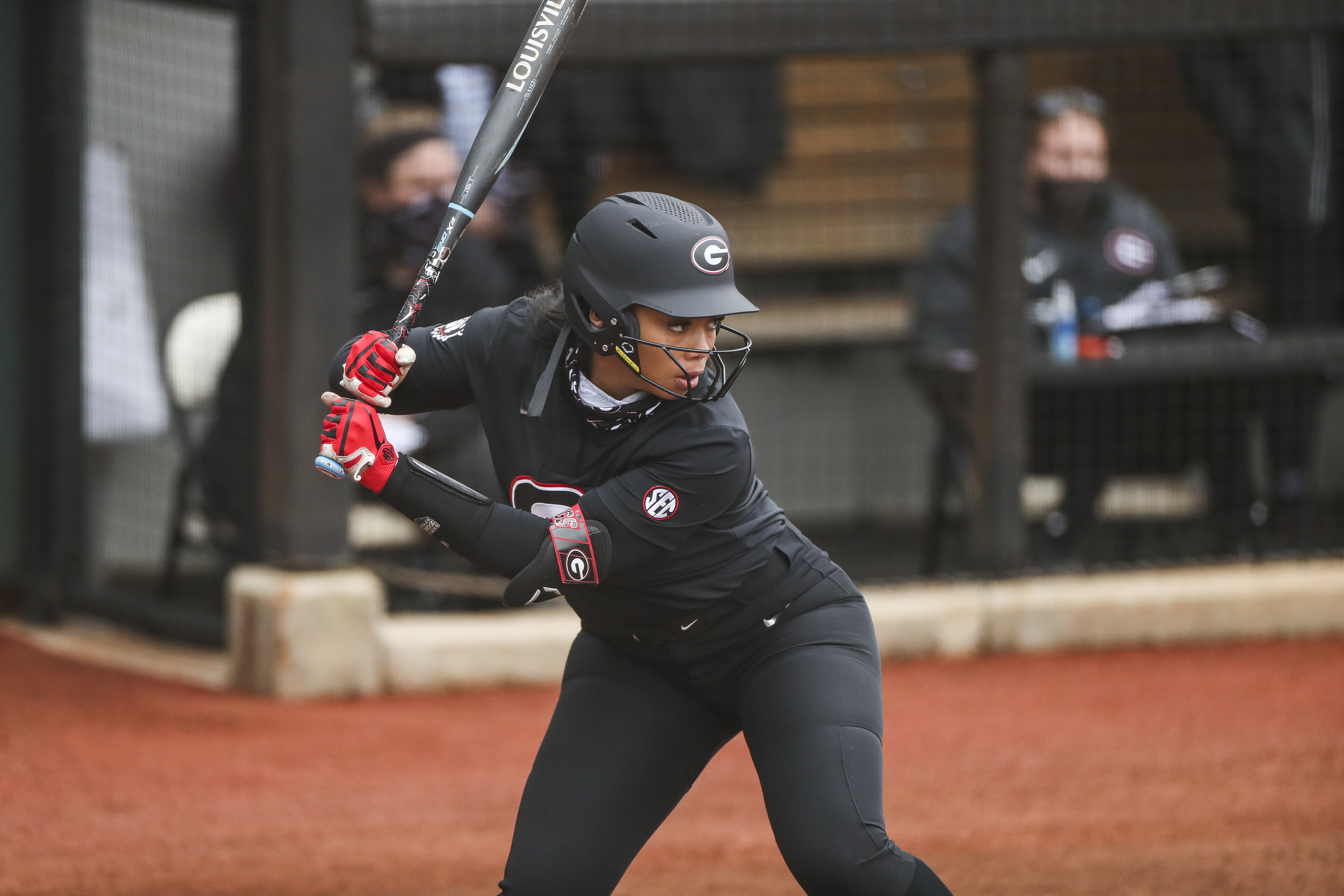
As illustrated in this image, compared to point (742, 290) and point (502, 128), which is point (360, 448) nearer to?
point (502, 128)

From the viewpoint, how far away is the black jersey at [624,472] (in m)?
2.82

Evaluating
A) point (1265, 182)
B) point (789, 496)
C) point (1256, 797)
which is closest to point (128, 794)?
point (1256, 797)

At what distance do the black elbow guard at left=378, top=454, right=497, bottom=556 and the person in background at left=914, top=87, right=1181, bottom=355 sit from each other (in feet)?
13.1

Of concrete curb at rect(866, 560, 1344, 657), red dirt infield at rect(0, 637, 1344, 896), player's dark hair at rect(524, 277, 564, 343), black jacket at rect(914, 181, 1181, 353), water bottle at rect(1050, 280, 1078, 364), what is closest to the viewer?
player's dark hair at rect(524, 277, 564, 343)

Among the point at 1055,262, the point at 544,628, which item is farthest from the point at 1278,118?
the point at 544,628

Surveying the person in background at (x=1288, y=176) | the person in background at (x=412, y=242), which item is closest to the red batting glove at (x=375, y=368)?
Result: the person in background at (x=412, y=242)

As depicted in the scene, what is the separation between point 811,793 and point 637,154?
6.13 metres

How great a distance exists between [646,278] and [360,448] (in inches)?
23.1

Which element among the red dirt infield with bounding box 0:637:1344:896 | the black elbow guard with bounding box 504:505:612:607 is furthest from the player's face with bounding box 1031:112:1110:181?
the black elbow guard with bounding box 504:505:612:607

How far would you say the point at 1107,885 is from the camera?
3.89 m

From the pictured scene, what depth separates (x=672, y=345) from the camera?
283 centimetres

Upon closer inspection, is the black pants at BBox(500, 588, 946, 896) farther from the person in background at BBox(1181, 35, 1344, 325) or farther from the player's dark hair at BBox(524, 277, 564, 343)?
the person in background at BBox(1181, 35, 1344, 325)

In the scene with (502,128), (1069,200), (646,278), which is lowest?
(1069,200)

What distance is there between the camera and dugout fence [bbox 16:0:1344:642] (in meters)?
5.49
